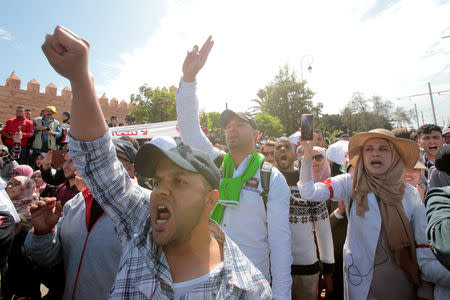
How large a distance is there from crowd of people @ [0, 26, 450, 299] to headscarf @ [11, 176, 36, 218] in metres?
0.01

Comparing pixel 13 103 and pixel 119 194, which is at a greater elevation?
pixel 13 103

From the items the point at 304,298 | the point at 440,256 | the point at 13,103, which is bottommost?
the point at 304,298

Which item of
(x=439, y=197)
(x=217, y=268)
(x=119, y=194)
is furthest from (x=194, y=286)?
(x=439, y=197)

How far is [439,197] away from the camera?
4.25ft

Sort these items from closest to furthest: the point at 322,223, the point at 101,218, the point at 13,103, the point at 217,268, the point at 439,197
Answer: the point at 217,268 < the point at 439,197 < the point at 101,218 < the point at 322,223 < the point at 13,103

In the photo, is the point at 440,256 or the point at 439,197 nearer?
the point at 440,256

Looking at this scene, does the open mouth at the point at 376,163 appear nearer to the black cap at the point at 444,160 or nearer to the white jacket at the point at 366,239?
the white jacket at the point at 366,239

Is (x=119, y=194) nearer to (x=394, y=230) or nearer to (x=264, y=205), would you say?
(x=264, y=205)

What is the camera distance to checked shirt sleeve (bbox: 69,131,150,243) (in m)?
1.06

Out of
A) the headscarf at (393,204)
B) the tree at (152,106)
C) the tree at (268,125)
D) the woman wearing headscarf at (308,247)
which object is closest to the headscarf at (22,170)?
the woman wearing headscarf at (308,247)

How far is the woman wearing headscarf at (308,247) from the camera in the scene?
265 cm

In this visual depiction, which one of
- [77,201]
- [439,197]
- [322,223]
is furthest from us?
[322,223]

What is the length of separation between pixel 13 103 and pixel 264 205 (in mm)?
21699

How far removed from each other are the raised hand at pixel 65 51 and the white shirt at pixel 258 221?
1100mm
